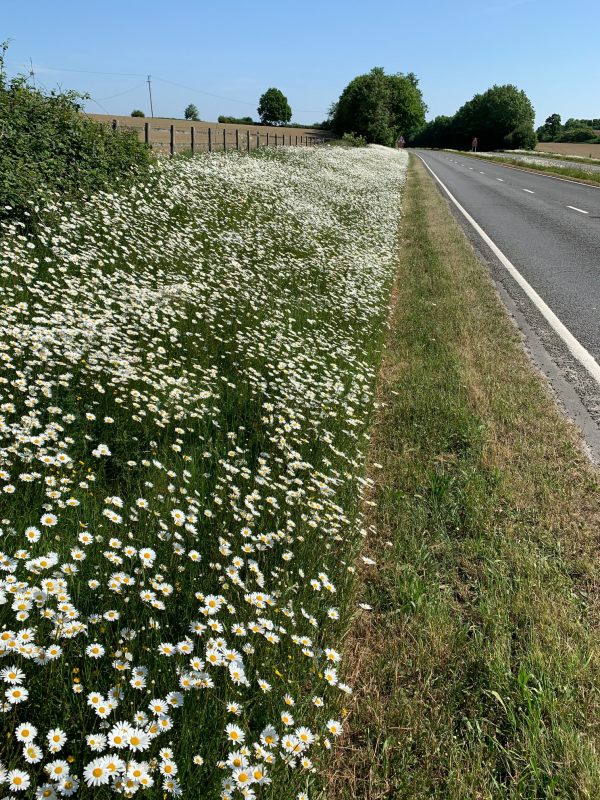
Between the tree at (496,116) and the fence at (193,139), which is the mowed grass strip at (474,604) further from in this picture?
the tree at (496,116)

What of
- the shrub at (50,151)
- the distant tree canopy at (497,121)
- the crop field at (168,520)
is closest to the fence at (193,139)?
the shrub at (50,151)

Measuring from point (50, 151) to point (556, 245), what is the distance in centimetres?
1048

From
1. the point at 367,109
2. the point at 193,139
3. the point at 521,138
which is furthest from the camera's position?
the point at 521,138

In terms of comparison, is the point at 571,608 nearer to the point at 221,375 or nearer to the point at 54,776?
the point at 54,776

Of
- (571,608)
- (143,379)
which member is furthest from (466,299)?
(571,608)

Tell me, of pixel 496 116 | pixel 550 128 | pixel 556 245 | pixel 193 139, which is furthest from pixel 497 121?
pixel 556 245

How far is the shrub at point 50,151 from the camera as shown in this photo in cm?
745

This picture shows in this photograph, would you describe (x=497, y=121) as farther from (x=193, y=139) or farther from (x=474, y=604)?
(x=474, y=604)

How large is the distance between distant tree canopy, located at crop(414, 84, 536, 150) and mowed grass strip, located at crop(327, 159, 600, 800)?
425 feet

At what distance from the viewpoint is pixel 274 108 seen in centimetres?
14312

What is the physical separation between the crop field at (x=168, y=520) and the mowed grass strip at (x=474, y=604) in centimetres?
19

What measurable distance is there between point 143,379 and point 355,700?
8.80 feet

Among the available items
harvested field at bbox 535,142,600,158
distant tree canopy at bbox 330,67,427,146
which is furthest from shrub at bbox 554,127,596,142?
distant tree canopy at bbox 330,67,427,146

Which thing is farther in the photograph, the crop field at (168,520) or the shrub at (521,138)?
the shrub at (521,138)
